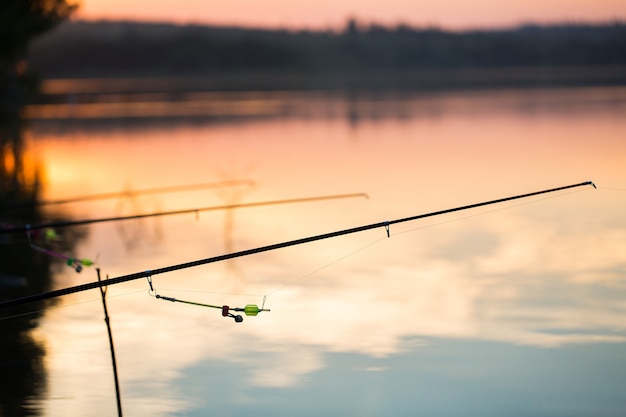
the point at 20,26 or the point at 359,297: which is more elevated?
the point at 20,26

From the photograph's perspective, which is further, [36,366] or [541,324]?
[541,324]

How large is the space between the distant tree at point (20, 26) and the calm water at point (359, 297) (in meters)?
13.5

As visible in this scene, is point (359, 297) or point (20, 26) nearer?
point (359, 297)

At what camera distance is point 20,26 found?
4881 centimetres

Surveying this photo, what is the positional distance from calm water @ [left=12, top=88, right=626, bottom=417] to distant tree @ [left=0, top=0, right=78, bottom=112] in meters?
13.5

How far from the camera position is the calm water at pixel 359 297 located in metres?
11.7

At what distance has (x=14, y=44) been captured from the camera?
4862 centimetres

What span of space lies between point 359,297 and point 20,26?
3695 centimetres

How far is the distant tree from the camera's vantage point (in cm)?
4769

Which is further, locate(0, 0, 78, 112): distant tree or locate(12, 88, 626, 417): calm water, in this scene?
locate(0, 0, 78, 112): distant tree

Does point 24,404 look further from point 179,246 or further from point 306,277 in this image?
point 179,246

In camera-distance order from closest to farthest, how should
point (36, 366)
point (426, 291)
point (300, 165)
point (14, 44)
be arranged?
point (36, 366), point (426, 291), point (300, 165), point (14, 44)

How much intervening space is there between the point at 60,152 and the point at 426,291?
30.5 meters

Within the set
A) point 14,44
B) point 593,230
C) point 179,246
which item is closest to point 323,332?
point 179,246
